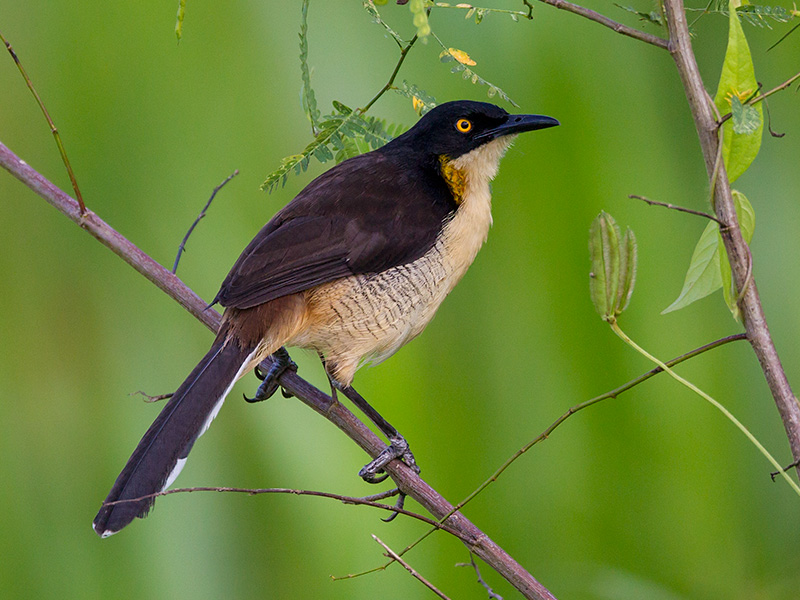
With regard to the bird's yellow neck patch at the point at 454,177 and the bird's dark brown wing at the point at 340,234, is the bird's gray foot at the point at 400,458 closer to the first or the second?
the bird's dark brown wing at the point at 340,234

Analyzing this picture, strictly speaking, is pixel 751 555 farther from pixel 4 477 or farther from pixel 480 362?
pixel 4 477

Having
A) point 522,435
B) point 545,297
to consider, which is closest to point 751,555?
point 522,435

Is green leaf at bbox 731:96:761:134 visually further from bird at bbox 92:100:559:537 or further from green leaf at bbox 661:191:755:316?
bird at bbox 92:100:559:537

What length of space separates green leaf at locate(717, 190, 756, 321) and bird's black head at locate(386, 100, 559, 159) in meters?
0.65

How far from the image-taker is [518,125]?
4.20 feet

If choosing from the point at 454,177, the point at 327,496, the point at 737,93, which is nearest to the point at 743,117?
the point at 737,93

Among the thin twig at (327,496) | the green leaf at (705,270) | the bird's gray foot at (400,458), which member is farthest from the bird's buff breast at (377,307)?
the green leaf at (705,270)

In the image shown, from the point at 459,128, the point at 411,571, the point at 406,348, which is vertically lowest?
the point at 411,571

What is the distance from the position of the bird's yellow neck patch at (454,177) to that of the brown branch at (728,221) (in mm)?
716

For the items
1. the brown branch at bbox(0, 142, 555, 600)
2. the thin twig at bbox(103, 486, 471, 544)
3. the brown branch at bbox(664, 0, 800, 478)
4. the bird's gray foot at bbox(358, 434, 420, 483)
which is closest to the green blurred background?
the bird's gray foot at bbox(358, 434, 420, 483)

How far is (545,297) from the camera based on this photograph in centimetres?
130

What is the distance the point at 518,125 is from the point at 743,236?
24.5 inches

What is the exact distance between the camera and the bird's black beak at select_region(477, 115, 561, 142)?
1241mm

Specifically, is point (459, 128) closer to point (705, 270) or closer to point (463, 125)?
point (463, 125)
